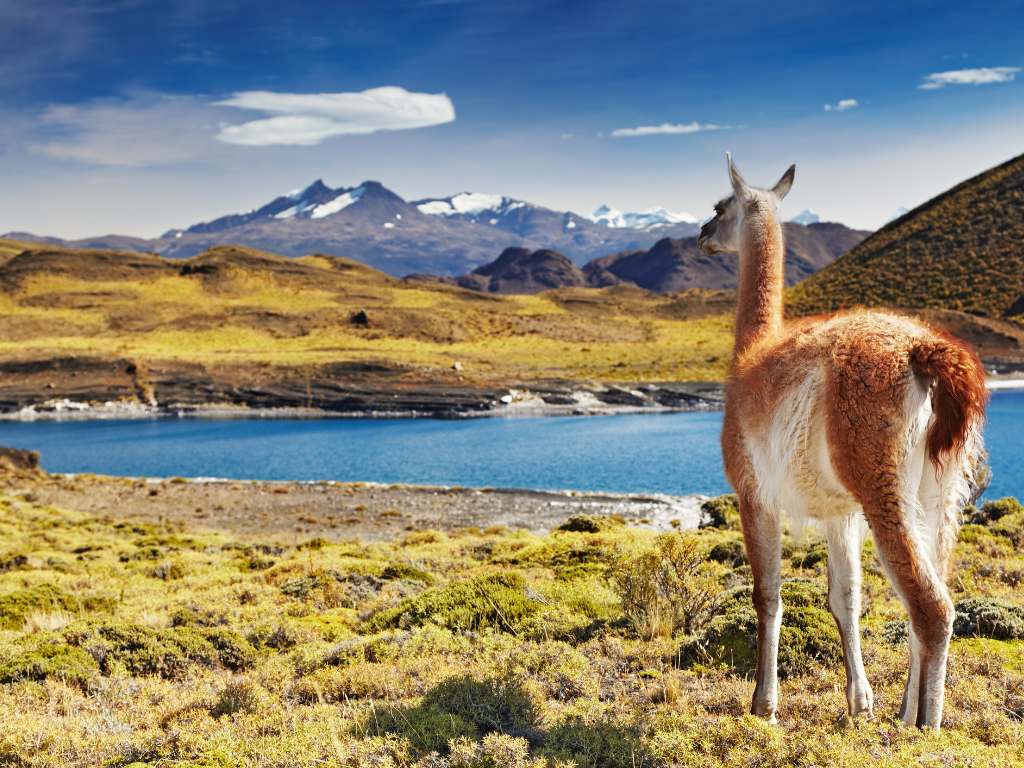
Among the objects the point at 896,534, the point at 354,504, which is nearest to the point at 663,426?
the point at 354,504

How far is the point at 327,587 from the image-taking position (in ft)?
35.6

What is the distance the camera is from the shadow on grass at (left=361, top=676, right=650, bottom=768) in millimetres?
4613

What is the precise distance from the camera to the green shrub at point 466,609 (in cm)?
793

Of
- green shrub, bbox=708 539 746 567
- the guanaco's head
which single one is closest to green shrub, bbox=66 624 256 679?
the guanaco's head

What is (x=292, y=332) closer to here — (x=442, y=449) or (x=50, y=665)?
(x=442, y=449)

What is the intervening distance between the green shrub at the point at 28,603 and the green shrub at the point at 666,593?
7.77 metres

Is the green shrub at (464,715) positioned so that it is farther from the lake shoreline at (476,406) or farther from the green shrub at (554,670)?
the lake shoreline at (476,406)

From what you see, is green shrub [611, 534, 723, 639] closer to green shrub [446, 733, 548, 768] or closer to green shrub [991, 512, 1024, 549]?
green shrub [446, 733, 548, 768]

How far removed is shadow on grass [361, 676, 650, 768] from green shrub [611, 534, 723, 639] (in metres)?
1.98

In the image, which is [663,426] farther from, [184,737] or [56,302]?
[56,302]

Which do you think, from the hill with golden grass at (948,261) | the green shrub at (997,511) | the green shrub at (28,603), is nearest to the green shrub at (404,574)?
the green shrub at (28,603)

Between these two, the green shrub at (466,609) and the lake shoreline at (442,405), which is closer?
the green shrub at (466,609)

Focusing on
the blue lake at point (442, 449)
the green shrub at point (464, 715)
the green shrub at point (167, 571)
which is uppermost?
the green shrub at point (464, 715)

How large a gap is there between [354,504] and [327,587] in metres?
17.0
